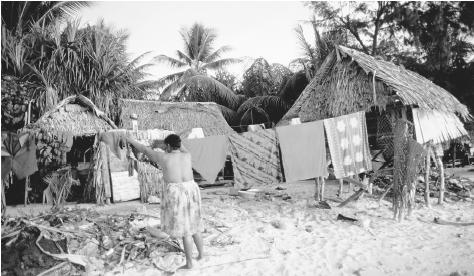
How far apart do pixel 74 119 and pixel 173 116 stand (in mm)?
4181

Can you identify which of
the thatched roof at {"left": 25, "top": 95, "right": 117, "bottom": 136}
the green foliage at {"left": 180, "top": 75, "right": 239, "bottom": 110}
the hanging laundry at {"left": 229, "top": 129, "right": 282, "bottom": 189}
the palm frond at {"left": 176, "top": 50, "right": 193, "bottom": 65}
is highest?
the palm frond at {"left": 176, "top": 50, "right": 193, "bottom": 65}

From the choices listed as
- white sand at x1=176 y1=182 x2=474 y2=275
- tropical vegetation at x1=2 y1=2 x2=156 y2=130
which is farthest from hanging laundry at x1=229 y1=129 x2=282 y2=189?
tropical vegetation at x1=2 y1=2 x2=156 y2=130

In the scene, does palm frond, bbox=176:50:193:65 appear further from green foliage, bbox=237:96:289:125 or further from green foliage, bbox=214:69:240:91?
green foliage, bbox=237:96:289:125

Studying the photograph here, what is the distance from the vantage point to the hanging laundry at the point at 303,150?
583 centimetres

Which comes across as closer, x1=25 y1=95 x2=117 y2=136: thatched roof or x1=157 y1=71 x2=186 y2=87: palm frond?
x1=25 y1=95 x2=117 y2=136: thatched roof

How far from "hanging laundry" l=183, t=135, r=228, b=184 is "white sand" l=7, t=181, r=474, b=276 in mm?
849

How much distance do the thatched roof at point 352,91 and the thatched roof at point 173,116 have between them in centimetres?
525

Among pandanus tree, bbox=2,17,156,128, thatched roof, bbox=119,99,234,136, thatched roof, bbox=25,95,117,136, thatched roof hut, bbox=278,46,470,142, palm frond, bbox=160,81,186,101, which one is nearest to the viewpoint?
thatched roof hut, bbox=278,46,470,142

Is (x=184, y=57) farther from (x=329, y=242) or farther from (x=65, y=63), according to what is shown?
(x=329, y=242)

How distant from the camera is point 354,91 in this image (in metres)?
6.84

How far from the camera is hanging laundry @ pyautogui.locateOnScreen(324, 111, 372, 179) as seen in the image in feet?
19.8

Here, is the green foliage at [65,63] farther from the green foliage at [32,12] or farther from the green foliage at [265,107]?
the green foliage at [265,107]

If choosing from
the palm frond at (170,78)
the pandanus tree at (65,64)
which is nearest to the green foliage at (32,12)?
the pandanus tree at (65,64)

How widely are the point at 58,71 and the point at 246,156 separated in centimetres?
763
